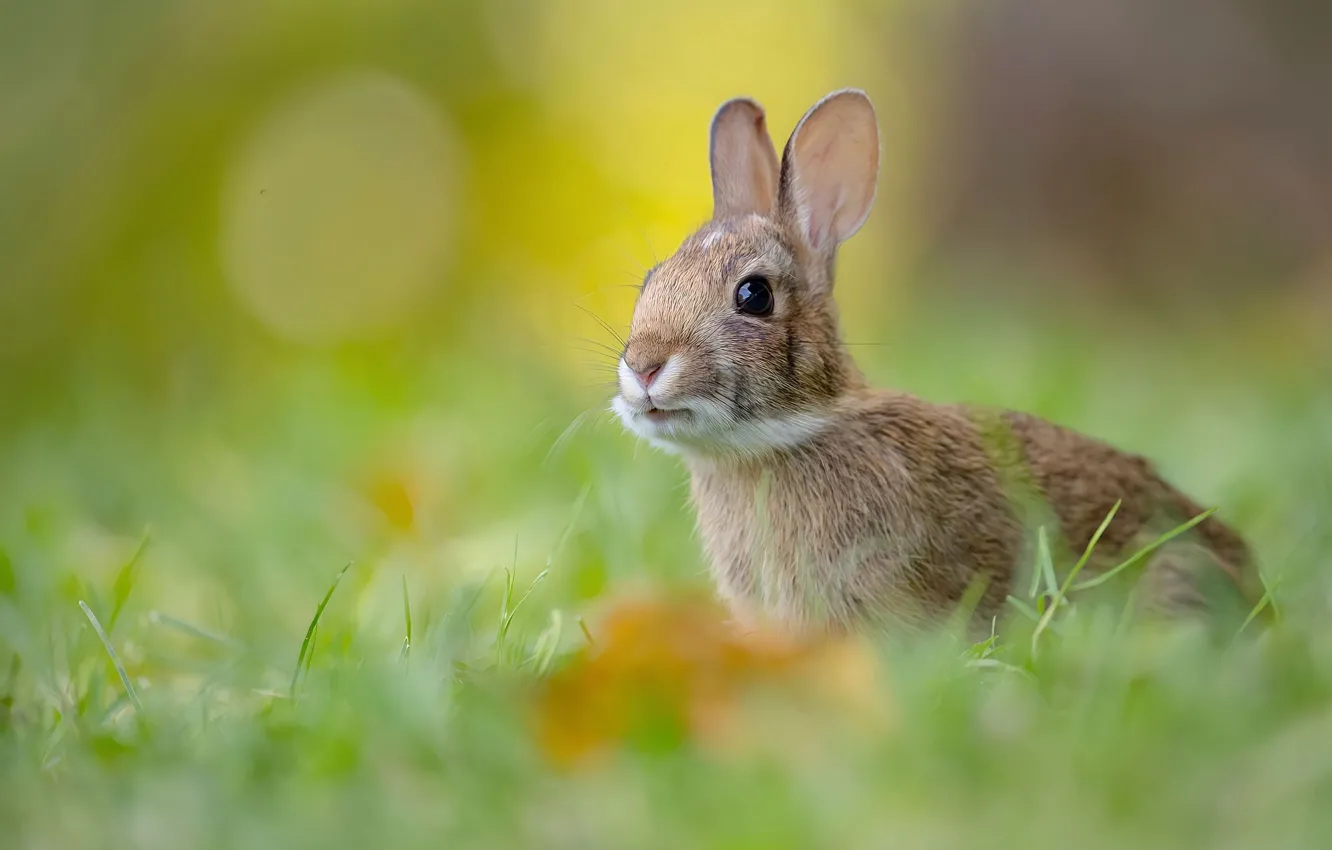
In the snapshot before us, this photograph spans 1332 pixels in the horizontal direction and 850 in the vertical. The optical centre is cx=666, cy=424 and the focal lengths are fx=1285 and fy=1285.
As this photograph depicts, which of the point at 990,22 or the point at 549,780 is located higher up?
the point at 990,22

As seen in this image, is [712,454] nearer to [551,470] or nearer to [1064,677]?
[1064,677]

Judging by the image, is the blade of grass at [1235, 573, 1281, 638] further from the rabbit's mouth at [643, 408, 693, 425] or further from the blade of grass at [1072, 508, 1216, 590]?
the rabbit's mouth at [643, 408, 693, 425]

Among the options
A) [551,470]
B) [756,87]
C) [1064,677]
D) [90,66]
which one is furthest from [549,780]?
[756,87]

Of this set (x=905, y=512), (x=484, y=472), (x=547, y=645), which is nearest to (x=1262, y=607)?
(x=905, y=512)

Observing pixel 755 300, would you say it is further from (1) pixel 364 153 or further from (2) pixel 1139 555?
(1) pixel 364 153

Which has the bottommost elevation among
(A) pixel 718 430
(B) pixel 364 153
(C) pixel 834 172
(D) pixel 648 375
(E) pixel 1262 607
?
(E) pixel 1262 607

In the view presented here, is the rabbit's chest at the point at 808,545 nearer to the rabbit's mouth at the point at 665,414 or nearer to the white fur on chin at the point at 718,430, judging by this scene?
the white fur on chin at the point at 718,430

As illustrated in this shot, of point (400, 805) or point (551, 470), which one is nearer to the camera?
point (400, 805)
